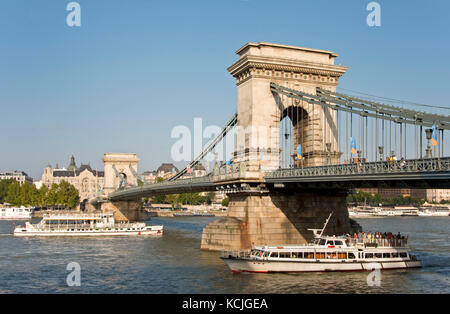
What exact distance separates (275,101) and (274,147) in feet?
15.4

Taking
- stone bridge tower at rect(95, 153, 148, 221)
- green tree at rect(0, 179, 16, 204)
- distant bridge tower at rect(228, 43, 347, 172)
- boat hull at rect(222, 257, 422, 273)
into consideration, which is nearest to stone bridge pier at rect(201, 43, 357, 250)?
distant bridge tower at rect(228, 43, 347, 172)

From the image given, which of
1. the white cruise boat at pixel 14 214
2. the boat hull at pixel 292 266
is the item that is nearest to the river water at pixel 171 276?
the boat hull at pixel 292 266

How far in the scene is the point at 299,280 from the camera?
37.4m

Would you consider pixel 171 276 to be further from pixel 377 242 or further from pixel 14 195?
pixel 14 195

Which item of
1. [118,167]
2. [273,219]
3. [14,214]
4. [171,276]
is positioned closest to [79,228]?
[273,219]

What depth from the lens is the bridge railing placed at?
1286 inches

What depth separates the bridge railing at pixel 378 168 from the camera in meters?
32.7

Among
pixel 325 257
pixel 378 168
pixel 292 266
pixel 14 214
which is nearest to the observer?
pixel 378 168

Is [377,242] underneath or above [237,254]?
above

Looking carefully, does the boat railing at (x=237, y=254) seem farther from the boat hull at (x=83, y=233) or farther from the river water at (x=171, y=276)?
the boat hull at (x=83, y=233)

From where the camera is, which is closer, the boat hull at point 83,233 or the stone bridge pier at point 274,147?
the stone bridge pier at point 274,147

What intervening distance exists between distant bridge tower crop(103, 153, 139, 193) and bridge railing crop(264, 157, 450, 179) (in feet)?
340

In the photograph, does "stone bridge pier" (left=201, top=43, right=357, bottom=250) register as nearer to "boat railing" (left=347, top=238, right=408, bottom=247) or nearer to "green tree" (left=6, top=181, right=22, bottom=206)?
"boat railing" (left=347, top=238, right=408, bottom=247)

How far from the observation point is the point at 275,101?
5306 centimetres
